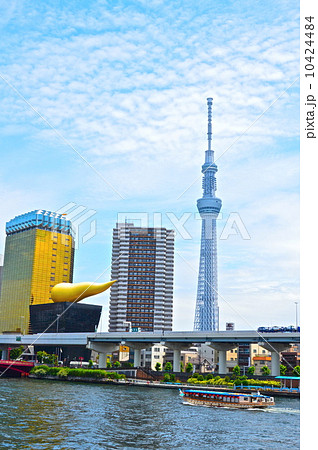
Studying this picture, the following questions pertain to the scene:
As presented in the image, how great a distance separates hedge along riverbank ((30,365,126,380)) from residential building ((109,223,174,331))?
72281 mm

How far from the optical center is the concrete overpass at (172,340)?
82875mm

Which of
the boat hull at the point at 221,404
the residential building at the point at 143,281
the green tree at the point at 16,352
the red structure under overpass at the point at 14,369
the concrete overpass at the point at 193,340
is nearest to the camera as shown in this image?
the boat hull at the point at 221,404

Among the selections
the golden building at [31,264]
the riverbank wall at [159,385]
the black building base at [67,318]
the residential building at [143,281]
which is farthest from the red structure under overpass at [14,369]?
the golden building at [31,264]

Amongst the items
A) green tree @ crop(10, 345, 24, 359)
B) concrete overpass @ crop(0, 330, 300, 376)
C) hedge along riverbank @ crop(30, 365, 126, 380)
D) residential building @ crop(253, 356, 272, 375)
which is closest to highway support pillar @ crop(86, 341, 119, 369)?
concrete overpass @ crop(0, 330, 300, 376)

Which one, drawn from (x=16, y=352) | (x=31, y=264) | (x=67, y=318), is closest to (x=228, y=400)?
(x=16, y=352)

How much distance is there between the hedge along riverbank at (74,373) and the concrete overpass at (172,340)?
12.1m

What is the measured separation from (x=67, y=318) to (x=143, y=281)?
47.4 meters

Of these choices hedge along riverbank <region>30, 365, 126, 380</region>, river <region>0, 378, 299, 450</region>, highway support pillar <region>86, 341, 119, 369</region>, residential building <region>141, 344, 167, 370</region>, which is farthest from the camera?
residential building <region>141, 344, 167, 370</region>

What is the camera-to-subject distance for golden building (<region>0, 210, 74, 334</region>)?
163 m

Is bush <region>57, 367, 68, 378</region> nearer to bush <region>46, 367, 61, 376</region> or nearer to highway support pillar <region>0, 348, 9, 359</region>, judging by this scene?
bush <region>46, 367, 61, 376</region>

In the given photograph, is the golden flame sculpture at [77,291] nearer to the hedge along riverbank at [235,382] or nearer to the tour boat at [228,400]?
the hedge along riverbank at [235,382]

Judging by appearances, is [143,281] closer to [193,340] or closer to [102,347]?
[102,347]

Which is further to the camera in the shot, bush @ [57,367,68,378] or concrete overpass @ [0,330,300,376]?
bush @ [57,367,68,378]

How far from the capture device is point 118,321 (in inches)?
6447
